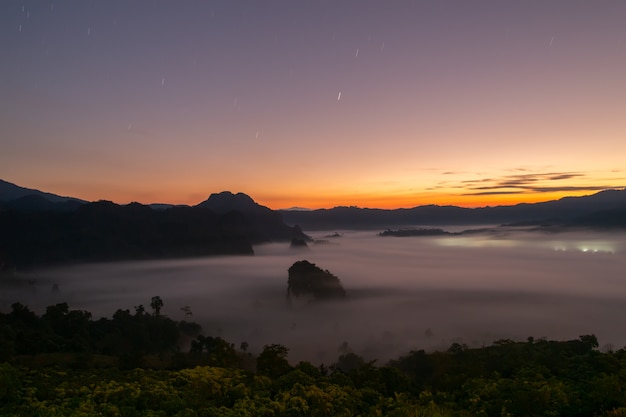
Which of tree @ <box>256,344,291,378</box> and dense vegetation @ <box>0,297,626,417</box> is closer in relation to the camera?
dense vegetation @ <box>0,297,626,417</box>

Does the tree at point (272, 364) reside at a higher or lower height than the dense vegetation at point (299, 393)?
lower

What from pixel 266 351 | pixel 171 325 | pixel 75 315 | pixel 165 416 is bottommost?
pixel 171 325

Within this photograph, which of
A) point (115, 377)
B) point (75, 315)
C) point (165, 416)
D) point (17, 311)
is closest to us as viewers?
point (165, 416)

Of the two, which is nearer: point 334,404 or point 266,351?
point 334,404

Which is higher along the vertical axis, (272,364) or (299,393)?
(299,393)

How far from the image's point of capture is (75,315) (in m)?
96.0

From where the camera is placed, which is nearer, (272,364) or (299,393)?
(299,393)

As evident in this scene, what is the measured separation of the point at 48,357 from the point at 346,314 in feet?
515

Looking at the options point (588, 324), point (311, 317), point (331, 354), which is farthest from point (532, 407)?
point (588, 324)

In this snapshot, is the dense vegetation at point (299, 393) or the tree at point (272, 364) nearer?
the dense vegetation at point (299, 393)

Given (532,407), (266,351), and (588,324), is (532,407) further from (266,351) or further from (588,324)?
(588,324)

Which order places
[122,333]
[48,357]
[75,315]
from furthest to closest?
[122,333], [75,315], [48,357]

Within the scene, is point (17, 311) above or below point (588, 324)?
above

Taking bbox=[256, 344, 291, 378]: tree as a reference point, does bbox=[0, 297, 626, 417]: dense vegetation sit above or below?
above
